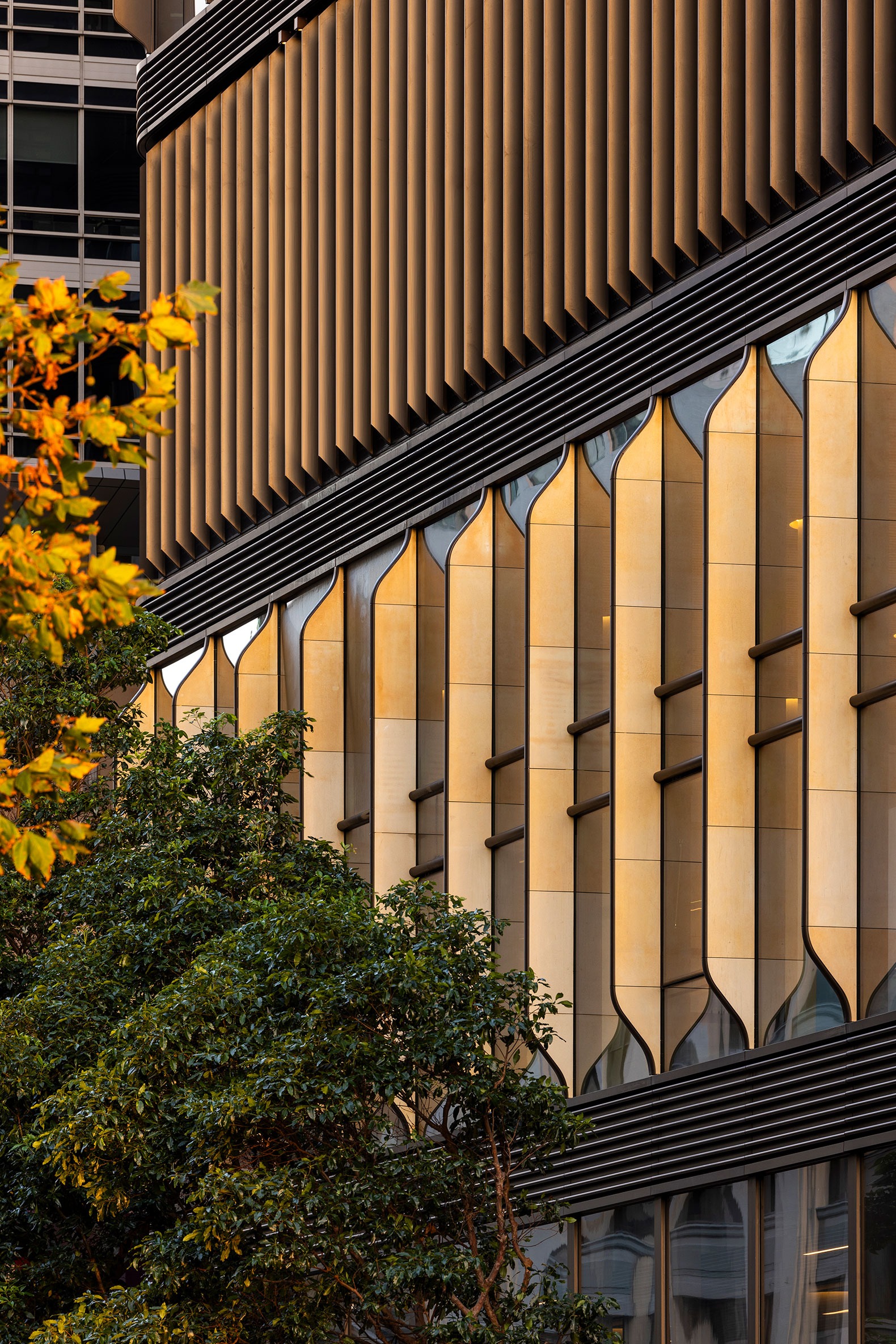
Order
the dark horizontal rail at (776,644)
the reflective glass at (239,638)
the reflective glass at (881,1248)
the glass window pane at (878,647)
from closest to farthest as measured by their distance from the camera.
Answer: the reflective glass at (881,1248) → the glass window pane at (878,647) → the dark horizontal rail at (776,644) → the reflective glass at (239,638)

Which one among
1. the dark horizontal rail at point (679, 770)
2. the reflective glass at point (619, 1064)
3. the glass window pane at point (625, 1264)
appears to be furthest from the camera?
the reflective glass at point (619, 1064)

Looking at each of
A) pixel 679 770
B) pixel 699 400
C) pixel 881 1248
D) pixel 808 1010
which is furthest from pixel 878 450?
pixel 881 1248

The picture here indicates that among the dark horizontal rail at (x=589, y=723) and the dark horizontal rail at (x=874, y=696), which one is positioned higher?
the dark horizontal rail at (x=589, y=723)

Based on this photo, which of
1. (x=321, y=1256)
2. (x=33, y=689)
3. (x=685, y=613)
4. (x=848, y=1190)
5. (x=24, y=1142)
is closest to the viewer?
(x=321, y=1256)

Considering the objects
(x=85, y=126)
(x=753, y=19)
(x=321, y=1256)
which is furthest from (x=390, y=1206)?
(x=85, y=126)

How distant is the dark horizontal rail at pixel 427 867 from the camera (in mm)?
27516

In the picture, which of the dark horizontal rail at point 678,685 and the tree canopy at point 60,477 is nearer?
the tree canopy at point 60,477

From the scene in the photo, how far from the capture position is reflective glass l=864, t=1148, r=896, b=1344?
18.3 metres

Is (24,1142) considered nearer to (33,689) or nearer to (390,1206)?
(390,1206)

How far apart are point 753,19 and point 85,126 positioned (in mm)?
35297

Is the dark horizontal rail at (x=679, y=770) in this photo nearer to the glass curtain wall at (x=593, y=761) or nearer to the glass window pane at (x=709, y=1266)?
the glass curtain wall at (x=593, y=761)

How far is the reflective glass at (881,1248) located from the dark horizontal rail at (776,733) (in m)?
3.90

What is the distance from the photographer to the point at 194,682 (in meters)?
33.8

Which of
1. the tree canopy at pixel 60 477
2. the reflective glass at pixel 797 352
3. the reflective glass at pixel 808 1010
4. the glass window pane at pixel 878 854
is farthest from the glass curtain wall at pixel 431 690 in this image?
the tree canopy at pixel 60 477
